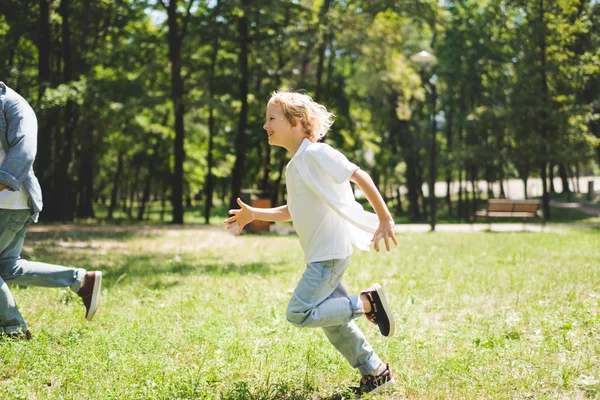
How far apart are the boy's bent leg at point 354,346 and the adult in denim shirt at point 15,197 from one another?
2.44 m

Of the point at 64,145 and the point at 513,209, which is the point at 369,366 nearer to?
the point at 513,209

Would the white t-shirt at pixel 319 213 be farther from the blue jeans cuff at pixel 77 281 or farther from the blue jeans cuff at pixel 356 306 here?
the blue jeans cuff at pixel 77 281

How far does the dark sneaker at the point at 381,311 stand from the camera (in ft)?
12.2

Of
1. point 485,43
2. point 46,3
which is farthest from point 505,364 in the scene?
point 485,43

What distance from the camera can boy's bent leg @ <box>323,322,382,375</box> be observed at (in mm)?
3729

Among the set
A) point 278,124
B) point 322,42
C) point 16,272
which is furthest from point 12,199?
point 322,42

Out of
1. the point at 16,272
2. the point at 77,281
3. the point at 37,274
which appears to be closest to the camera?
the point at 16,272

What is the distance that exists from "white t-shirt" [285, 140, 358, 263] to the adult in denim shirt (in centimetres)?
203

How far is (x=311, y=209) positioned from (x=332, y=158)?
13.3 inches

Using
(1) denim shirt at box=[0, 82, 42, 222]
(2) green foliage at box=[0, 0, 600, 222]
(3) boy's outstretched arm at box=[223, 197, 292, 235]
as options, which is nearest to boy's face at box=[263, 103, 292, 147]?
(3) boy's outstretched arm at box=[223, 197, 292, 235]

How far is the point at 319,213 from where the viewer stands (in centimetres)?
365

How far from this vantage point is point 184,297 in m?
6.70

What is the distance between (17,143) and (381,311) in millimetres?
2828

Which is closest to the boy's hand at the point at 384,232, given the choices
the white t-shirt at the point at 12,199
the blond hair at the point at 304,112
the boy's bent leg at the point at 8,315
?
the blond hair at the point at 304,112
